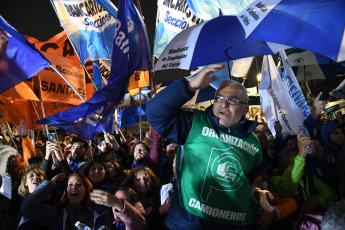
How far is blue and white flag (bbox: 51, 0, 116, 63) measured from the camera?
17.4ft

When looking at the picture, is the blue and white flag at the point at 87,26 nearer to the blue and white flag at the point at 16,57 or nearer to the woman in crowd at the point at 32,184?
the blue and white flag at the point at 16,57

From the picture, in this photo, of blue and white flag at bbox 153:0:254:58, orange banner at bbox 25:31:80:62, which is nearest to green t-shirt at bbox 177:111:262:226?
blue and white flag at bbox 153:0:254:58

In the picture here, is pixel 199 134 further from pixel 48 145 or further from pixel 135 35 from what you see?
pixel 135 35

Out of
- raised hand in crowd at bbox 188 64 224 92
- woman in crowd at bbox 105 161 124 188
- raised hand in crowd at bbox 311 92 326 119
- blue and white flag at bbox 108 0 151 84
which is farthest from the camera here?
blue and white flag at bbox 108 0 151 84

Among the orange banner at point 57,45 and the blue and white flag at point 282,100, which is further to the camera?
the orange banner at point 57,45

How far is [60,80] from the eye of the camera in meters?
6.29

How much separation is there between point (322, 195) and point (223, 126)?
2015 millimetres

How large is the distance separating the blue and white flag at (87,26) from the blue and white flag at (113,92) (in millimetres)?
1233

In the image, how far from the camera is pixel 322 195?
3.11m

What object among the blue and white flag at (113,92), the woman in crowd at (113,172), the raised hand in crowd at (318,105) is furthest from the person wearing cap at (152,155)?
the raised hand in crowd at (318,105)

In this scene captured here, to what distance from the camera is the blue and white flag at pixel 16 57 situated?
3881mm

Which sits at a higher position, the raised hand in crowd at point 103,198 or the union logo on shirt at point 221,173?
the union logo on shirt at point 221,173

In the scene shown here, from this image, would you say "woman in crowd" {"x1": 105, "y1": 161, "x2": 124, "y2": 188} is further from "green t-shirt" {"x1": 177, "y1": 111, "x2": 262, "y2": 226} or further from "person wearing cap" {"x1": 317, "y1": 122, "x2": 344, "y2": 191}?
"person wearing cap" {"x1": 317, "y1": 122, "x2": 344, "y2": 191}

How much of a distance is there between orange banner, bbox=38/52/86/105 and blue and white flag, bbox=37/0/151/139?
2.21 meters
